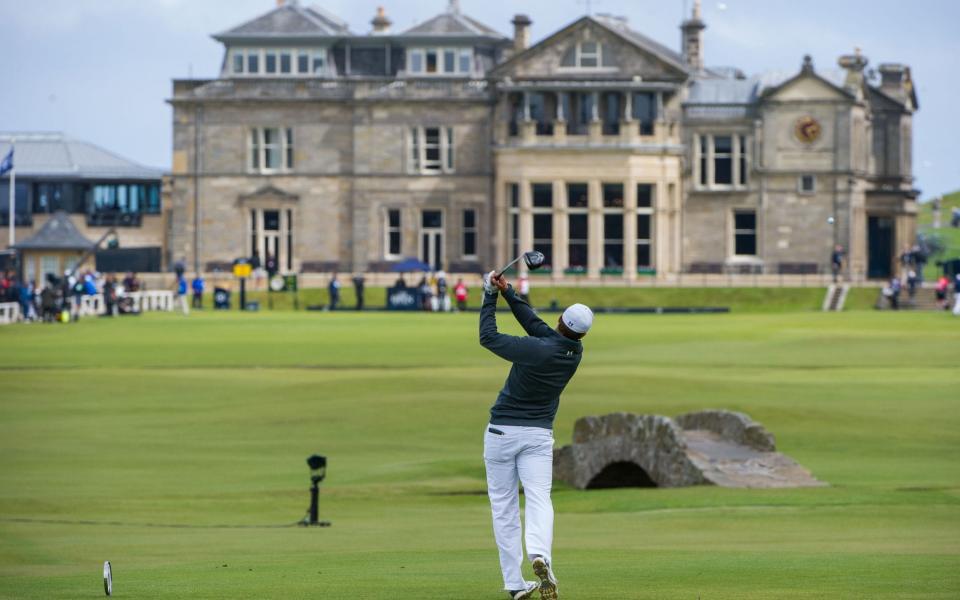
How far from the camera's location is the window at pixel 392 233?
102 meters

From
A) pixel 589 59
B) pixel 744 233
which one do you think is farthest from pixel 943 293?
pixel 589 59

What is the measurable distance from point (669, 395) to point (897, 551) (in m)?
23.6

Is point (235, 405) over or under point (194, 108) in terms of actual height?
under

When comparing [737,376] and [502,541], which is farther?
[737,376]

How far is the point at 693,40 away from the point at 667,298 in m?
28.6

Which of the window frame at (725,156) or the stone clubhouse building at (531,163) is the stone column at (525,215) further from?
the window frame at (725,156)

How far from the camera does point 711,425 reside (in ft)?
105

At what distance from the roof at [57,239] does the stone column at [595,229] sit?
2504 cm

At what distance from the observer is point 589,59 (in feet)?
325

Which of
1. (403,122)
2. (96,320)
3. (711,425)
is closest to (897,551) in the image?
(711,425)

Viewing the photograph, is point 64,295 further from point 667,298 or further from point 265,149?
point 265,149

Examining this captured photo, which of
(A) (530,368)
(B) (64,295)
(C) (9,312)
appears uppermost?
(A) (530,368)

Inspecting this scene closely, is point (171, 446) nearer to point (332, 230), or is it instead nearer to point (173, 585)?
point (173, 585)

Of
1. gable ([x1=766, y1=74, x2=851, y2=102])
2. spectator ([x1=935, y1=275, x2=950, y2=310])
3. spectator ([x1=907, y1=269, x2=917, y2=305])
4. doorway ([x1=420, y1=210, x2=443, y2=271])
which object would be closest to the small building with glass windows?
doorway ([x1=420, y1=210, x2=443, y2=271])
